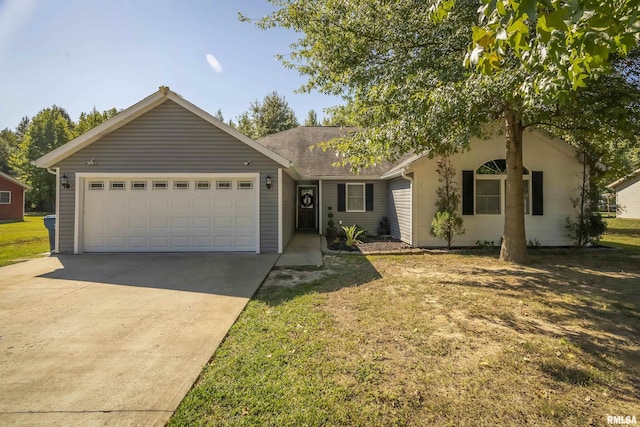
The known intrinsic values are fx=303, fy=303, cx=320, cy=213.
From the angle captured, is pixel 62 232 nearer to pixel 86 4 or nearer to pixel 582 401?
pixel 86 4

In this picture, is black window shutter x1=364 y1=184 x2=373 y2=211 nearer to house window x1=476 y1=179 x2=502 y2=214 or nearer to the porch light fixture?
house window x1=476 y1=179 x2=502 y2=214

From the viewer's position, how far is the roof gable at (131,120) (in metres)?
8.55

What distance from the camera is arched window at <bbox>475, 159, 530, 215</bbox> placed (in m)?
10.0

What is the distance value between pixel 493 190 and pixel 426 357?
341 inches

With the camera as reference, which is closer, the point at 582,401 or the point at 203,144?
the point at 582,401

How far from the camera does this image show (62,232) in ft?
29.1

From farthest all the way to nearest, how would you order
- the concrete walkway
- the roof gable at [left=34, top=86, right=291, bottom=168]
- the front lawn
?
the roof gable at [left=34, top=86, right=291, bottom=168] → the concrete walkway → the front lawn

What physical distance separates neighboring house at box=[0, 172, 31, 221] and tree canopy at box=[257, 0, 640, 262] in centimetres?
2694

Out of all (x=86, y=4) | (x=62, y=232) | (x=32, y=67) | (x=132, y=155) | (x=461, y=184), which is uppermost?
(x=86, y=4)

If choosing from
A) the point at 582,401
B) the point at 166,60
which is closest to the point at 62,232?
the point at 166,60

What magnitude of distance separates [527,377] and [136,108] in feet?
33.7

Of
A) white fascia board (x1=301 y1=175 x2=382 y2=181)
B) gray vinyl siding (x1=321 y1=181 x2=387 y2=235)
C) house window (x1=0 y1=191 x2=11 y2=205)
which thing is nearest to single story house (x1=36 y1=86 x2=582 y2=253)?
white fascia board (x1=301 y1=175 x2=382 y2=181)

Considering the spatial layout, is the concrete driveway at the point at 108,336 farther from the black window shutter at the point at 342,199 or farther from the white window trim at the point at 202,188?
the black window shutter at the point at 342,199

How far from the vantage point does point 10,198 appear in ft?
75.6
